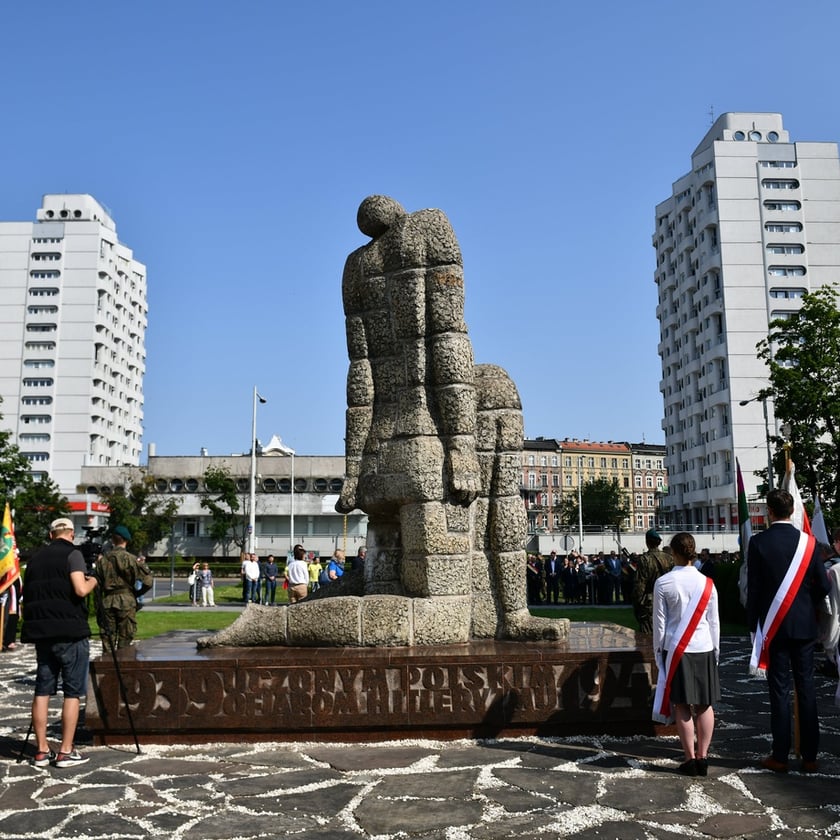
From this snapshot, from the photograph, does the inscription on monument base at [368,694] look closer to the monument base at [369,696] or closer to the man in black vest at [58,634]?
the monument base at [369,696]

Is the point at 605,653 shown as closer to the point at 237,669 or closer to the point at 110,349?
the point at 237,669

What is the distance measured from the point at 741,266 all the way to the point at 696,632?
61964mm

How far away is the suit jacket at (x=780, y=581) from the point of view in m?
6.49

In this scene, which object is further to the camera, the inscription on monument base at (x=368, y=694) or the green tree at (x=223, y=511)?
the green tree at (x=223, y=511)

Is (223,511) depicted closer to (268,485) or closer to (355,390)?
(268,485)

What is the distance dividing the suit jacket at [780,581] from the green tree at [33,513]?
27.4 m

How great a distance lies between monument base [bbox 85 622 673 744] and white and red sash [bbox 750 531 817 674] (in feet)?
4.04

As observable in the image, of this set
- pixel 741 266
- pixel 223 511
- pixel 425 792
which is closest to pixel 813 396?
pixel 425 792

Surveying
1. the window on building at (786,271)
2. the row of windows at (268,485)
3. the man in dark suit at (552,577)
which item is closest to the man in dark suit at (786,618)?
the man in dark suit at (552,577)

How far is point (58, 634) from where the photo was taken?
22.9 feet

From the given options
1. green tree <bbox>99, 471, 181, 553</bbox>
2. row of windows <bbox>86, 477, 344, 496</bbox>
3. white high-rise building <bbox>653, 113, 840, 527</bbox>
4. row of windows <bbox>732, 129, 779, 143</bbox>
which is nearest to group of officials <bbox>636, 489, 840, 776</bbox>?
green tree <bbox>99, 471, 181, 553</bbox>

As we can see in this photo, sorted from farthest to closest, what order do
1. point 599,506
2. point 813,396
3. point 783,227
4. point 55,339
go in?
point 599,506
point 55,339
point 783,227
point 813,396

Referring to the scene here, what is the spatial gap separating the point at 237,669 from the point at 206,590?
2012 cm

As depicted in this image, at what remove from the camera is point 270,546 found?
5466 centimetres
